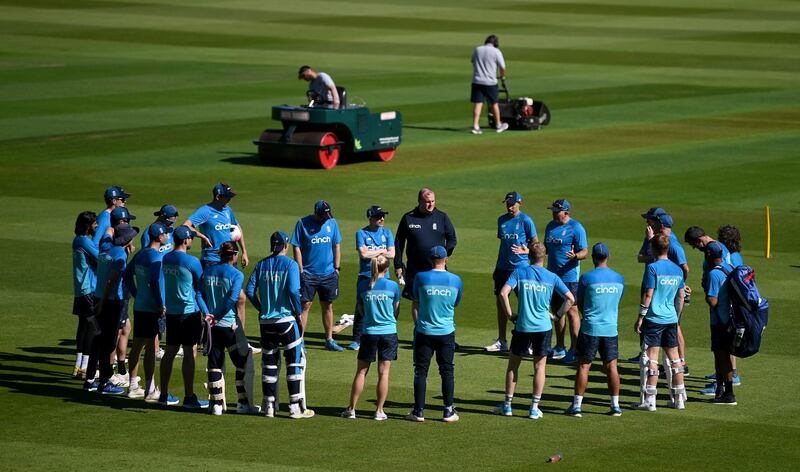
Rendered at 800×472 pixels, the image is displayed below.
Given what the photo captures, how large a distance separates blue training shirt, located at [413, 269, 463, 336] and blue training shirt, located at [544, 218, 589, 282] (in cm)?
337

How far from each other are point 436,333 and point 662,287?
2722 millimetres

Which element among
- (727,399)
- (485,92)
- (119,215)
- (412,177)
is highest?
Answer: (485,92)

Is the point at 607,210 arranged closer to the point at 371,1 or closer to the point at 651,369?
the point at 651,369

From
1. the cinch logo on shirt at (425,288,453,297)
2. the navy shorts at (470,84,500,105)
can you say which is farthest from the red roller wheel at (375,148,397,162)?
the cinch logo on shirt at (425,288,453,297)

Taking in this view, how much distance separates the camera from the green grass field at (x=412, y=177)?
1444 cm

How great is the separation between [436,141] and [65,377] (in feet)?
70.7

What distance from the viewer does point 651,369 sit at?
15.8 meters

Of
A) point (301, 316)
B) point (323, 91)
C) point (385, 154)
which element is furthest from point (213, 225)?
point (385, 154)

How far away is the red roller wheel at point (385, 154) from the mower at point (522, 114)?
5.94 m

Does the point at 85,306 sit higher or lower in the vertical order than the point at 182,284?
lower

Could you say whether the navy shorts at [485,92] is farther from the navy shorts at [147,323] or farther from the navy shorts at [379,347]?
the navy shorts at [379,347]

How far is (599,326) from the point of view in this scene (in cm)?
1561

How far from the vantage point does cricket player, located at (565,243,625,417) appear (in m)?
15.5

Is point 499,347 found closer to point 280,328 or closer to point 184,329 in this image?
point 280,328
